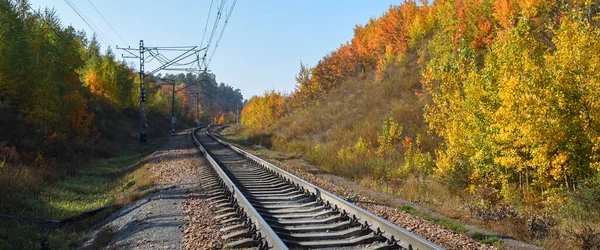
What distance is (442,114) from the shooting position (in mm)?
14234

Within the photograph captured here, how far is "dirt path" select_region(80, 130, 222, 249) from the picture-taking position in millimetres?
7645

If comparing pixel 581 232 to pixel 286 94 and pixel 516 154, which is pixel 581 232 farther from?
pixel 286 94

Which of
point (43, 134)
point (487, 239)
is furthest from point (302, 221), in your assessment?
point (43, 134)

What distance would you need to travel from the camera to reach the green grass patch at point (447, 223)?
815 cm

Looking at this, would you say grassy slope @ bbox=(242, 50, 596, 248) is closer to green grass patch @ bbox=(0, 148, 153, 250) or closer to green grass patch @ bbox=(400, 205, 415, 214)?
green grass patch @ bbox=(400, 205, 415, 214)

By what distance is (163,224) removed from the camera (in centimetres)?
904

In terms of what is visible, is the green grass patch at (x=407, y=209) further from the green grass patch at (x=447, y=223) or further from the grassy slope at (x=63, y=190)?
the grassy slope at (x=63, y=190)

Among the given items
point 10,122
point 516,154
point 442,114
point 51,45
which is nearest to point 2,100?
point 10,122

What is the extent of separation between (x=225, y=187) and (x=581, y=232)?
8416mm

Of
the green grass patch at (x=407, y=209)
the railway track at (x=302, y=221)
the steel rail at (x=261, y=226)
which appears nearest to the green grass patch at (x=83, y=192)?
the railway track at (x=302, y=221)

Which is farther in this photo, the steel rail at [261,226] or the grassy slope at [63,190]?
the grassy slope at [63,190]

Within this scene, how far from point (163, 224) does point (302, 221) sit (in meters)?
2.88

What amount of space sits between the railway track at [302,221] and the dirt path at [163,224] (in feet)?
1.56

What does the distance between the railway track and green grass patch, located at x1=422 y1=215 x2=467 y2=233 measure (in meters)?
1.75
